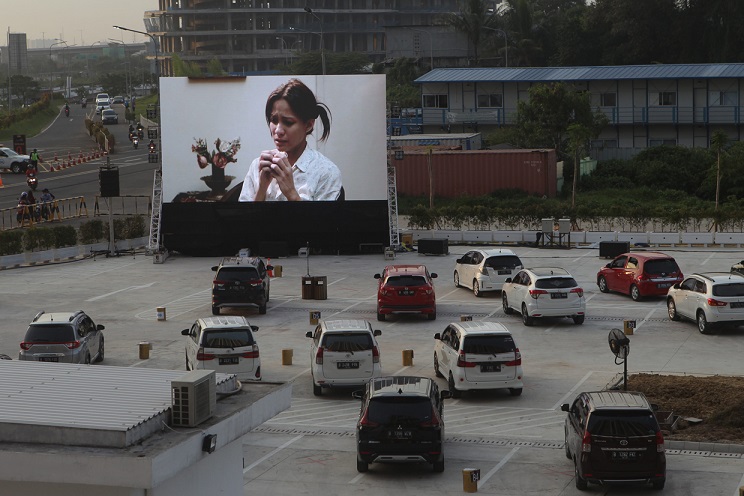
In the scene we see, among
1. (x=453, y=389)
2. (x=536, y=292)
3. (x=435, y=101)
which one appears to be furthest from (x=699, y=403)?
(x=435, y=101)

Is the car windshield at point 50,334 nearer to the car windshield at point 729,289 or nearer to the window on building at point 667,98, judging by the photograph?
the car windshield at point 729,289

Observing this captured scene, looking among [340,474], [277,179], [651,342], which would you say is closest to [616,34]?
Result: [277,179]

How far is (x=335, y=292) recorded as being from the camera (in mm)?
40000

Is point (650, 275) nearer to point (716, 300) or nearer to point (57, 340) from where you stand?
point (716, 300)

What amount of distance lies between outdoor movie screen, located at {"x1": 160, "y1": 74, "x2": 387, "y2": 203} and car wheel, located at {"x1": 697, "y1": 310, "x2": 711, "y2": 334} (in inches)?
725

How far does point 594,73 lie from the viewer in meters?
81.4

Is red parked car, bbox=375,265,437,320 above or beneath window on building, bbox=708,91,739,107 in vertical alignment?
beneath

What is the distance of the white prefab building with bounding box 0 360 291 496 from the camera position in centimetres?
1162

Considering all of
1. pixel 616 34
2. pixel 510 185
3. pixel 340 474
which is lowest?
pixel 340 474

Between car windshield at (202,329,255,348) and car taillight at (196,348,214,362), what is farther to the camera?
car windshield at (202,329,255,348)

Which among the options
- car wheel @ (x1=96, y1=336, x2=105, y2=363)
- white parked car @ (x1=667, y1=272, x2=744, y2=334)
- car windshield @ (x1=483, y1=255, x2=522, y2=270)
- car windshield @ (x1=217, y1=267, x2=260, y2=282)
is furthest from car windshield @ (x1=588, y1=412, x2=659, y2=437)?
car windshield @ (x1=483, y1=255, x2=522, y2=270)

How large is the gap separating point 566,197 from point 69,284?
3338 centimetres

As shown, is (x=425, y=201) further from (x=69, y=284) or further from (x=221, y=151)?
(x=69, y=284)

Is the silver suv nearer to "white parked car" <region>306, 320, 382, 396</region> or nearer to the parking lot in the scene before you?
the parking lot
